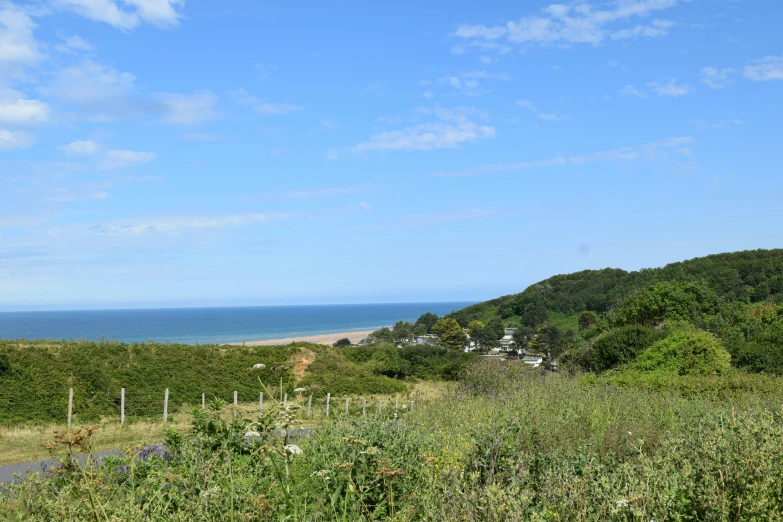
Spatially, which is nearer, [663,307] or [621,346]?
[621,346]

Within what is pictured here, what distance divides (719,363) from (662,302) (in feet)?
35.5

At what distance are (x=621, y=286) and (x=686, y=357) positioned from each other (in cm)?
4467

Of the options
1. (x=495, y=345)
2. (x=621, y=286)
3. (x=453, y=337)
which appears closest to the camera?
(x=453, y=337)

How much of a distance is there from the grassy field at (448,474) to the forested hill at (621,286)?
31.5 metres

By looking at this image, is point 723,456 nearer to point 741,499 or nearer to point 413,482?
point 741,499

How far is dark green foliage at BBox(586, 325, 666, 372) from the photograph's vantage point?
65.1 feet

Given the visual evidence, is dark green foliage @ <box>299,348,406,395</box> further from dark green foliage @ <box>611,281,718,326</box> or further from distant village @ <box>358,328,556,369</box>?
distant village @ <box>358,328,556,369</box>

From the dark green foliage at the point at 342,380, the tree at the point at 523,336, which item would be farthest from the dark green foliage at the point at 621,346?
the tree at the point at 523,336

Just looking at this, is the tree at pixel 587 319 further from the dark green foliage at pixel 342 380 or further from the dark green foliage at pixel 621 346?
the dark green foliage at pixel 621 346

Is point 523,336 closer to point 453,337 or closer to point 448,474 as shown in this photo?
point 453,337

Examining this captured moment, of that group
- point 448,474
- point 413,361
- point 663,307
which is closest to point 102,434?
point 448,474

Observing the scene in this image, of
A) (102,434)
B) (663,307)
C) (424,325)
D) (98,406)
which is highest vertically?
(663,307)

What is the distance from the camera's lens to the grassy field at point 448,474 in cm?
327

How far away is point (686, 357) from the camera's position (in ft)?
54.9
